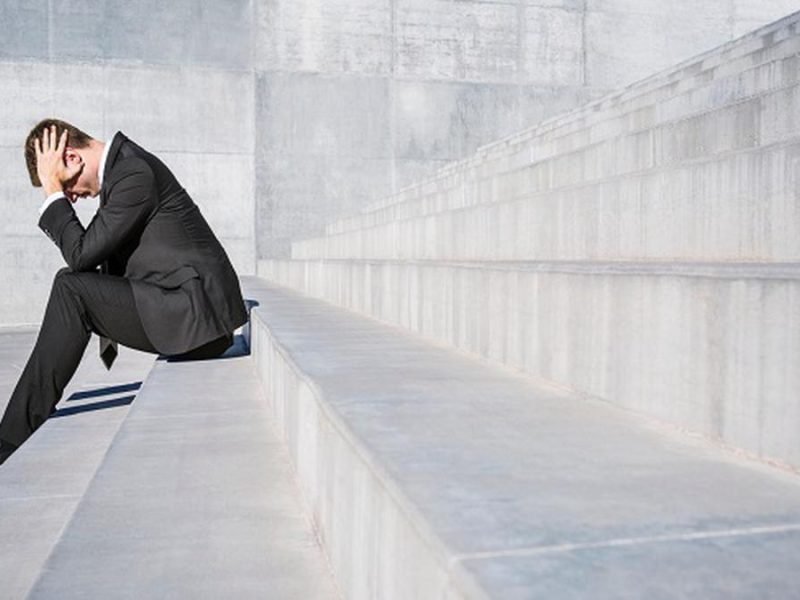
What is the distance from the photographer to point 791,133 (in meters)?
1.82

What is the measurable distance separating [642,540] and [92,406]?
3.19 metres

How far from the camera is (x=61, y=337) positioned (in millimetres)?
2840

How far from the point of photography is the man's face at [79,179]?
2.97 meters

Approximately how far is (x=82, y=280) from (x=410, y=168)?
8.37 m

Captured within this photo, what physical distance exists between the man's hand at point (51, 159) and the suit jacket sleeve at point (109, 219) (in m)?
0.08

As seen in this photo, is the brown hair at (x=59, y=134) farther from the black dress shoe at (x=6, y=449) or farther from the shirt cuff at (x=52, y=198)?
the black dress shoe at (x=6, y=449)

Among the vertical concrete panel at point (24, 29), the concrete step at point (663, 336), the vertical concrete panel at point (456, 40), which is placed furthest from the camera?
the vertical concrete panel at point (456, 40)

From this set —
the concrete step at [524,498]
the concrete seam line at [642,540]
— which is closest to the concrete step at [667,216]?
the concrete step at [524,498]

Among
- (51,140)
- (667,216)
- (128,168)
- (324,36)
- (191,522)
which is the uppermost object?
(324,36)

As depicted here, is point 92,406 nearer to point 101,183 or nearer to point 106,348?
point 106,348

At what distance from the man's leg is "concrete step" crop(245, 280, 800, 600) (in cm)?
129

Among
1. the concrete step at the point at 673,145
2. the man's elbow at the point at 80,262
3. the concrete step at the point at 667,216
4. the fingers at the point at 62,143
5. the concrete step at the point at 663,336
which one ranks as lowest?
the concrete step at the point at 663,336

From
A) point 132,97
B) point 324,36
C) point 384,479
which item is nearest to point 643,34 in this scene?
point 324,36

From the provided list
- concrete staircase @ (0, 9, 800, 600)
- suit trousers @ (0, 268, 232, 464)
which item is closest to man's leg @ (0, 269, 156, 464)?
suit trousers @ (0, 268, 232, 464)
